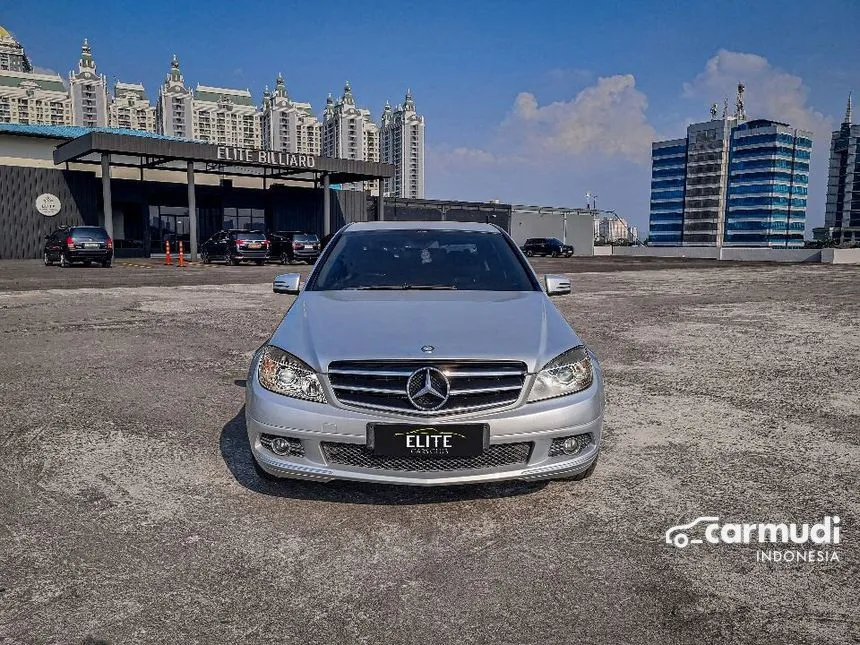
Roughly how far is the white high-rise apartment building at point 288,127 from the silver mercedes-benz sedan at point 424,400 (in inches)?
5310

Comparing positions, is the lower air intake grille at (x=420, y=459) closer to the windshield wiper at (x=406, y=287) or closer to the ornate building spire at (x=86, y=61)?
the windshield wiper at (x=406, y=287)

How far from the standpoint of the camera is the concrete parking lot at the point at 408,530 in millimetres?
Result: 2336

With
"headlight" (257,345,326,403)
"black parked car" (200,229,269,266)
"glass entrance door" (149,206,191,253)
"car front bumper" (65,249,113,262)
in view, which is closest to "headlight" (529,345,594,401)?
"headlight" (257,345,326,403)

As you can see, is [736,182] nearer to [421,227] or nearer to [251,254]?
[251,254]

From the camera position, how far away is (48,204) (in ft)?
117

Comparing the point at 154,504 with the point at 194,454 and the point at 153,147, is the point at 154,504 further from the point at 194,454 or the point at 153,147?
the point at 153,147

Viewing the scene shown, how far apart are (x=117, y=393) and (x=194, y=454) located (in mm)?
2032

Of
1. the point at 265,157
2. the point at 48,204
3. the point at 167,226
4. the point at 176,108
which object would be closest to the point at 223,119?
the point at 176,108

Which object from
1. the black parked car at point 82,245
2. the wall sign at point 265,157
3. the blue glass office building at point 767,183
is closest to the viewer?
the black parked car at point 82,245

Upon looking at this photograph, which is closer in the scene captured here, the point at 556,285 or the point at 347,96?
the point at 556,285

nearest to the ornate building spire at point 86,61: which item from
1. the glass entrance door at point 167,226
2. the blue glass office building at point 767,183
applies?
the glass entrance door at point 167,226

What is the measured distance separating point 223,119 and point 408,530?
15604 centimetres

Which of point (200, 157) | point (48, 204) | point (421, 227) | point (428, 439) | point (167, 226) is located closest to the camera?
point (428, 439)

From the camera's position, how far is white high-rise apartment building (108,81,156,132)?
14200cm
